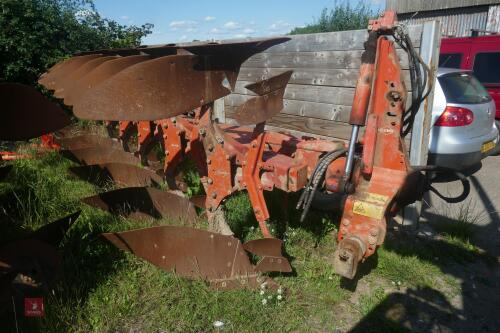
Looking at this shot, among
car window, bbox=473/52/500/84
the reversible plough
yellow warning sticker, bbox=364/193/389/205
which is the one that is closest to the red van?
car window, bbox=473/52/500/84

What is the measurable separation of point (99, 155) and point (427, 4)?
15.6m

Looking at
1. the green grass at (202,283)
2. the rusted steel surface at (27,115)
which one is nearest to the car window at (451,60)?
the green grass at (202,283)

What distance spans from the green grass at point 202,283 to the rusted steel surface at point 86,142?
110 centimetres

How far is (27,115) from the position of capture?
7.33 feet

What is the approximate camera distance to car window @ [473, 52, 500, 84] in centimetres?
744

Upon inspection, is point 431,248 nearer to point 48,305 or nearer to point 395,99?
point 395,99

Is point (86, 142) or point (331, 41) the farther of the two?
point (86, 142)

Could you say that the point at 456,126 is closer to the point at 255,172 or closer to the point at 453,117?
A: the point at 453,117

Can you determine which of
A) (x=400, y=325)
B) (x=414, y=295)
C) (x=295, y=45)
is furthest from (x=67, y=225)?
(x=295, y=45)

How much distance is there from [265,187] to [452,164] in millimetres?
3153

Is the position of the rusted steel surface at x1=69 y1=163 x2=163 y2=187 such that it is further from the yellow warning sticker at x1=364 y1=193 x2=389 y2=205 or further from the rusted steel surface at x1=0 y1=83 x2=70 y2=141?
the yellow warning sticker at x1=364 y1=193 x2=389 y2=205

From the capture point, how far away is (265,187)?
8.23ft

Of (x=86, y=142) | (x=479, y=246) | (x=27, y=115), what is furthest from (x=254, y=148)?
(x=86, y=142)

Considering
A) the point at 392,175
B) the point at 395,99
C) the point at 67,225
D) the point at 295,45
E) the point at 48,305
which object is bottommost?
the point at 48,305
